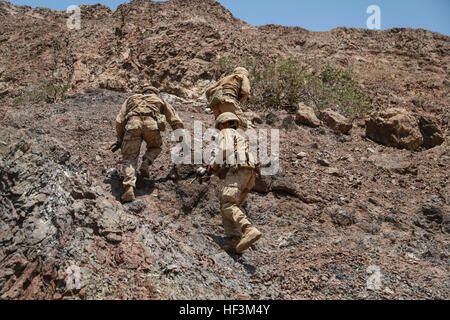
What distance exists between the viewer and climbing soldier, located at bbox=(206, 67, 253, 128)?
4.84 m

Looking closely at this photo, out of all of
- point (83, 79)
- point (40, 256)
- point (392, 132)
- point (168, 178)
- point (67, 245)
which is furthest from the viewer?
point (83, 79)

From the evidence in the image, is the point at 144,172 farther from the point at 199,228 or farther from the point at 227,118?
the point at 227,118

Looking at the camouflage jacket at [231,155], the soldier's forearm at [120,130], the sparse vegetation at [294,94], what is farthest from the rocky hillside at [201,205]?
the camouflage jacket at [231,155]

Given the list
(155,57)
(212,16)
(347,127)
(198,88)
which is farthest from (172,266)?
(212,16)

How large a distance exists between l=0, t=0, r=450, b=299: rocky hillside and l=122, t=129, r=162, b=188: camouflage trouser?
0.27 meters

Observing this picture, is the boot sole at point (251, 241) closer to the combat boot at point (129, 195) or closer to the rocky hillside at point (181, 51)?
the combat boot at point (129, 195)

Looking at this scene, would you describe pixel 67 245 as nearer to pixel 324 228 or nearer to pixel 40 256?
pixel 40 256

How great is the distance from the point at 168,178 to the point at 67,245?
226 centimetres

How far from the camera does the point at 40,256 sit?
2.65m

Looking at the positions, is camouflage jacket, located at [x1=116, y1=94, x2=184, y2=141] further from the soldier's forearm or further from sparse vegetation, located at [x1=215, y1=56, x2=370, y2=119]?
sparse vegetation, located at [x1=215, y1=56, x2=370, y2=119]

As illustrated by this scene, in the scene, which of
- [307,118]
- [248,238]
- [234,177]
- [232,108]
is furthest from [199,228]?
[307,118]

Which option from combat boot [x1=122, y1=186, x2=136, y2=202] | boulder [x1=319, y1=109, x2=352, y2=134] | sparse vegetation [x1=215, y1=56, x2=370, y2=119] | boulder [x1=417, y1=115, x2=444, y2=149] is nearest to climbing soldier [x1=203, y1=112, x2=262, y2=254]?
combat boot [x1=122, y1=186, x2=136, y2=202]

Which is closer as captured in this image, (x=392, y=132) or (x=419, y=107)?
(x=392, y=132)

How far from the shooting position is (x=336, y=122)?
8312 millimetres
